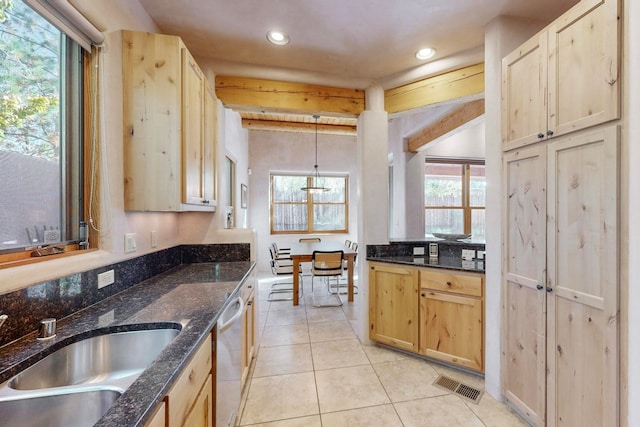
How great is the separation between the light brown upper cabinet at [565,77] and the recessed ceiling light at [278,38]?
1.57 m

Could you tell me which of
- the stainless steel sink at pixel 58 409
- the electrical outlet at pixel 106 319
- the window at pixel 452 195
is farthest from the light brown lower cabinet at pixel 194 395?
the window at pixel 452 195

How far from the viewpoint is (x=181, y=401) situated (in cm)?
87

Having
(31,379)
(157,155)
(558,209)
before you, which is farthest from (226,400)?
(558,209)

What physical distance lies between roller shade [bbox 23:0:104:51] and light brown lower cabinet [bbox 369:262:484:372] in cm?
253

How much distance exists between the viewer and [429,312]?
231 centimetres

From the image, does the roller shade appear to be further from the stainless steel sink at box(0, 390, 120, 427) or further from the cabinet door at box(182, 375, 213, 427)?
the cabinet door at box(182, 375, 213, 427)

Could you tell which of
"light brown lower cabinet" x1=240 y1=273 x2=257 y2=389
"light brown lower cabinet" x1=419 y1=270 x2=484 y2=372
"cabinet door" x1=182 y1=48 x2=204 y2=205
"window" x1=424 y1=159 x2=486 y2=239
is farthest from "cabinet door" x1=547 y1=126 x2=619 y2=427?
"window" x1=424 y1=159 x2=486 y2=239

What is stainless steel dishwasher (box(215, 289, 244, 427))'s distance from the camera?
1.29 metres

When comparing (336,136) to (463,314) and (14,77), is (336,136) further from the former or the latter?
(14,77)

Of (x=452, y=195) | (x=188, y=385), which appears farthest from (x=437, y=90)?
(x=452, y=195)

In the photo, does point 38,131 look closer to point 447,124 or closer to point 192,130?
point 192,130

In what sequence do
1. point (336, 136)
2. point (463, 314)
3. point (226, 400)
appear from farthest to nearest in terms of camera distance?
point (336, 136)
point (463, 314)
point (226, 400)

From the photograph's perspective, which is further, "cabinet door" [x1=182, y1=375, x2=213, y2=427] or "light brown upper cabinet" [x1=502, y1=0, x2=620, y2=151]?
"light brown upper cabinet" [x1=502, y1=0, x2=620, y2=151]

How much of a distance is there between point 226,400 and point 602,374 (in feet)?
5.99
